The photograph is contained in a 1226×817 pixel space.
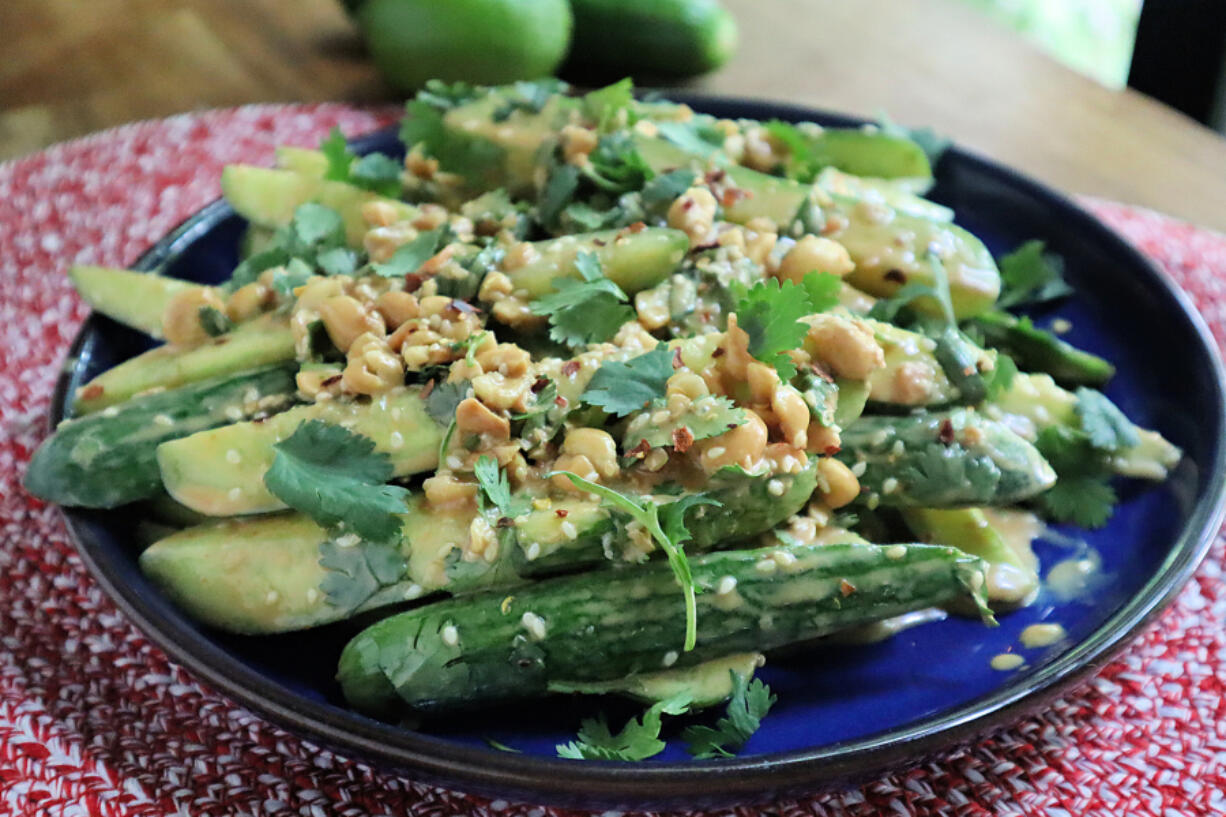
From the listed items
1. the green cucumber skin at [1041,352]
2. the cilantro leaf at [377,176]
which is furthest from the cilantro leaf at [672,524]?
the cilantro leaf at [377,176]

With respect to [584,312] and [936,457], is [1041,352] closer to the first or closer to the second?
[936,457]

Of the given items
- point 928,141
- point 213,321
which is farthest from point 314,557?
point 928,141

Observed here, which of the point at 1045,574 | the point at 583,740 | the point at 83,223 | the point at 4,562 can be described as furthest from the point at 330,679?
the point at 83,223

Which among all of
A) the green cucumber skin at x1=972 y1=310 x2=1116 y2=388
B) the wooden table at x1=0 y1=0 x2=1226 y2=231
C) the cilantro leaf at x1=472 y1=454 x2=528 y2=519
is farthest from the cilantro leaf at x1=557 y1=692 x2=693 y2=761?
the wooden table at x1=0 y1=0 x2=1226 y2=231

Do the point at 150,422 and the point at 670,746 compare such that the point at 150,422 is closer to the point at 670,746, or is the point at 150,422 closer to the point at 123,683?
the point at 123,683

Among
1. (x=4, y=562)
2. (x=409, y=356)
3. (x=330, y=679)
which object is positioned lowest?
(x=4, y=562)

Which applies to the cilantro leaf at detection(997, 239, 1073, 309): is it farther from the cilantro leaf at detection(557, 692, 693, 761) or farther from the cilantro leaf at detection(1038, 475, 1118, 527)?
the cilantro leaf at detection(557, 692, 693, 761)
